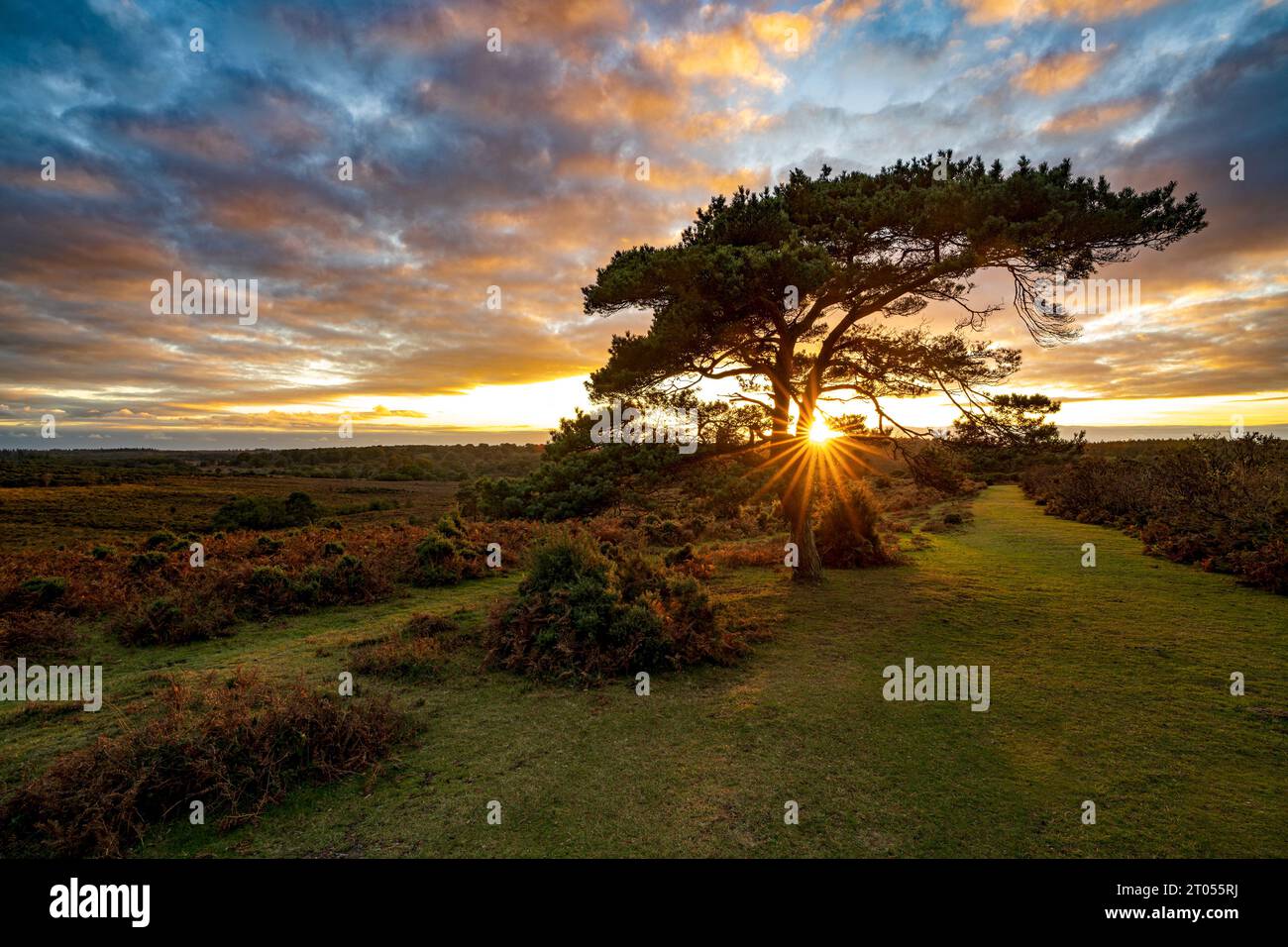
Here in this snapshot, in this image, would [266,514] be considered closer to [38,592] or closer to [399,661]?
[38,592]

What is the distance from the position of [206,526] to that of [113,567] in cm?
2518

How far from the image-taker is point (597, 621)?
9.70 metres

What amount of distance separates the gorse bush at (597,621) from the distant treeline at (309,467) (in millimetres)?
40539

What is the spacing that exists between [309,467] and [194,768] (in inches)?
4494

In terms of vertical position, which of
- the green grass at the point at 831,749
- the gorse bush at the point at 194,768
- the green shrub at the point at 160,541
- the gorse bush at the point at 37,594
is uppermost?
the green shrub at the point at 160,541

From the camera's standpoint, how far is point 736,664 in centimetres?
957

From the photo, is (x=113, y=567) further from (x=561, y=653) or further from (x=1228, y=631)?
(x=1228, y=631)

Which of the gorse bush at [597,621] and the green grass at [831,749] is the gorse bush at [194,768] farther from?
the gorse bush at [597,621]

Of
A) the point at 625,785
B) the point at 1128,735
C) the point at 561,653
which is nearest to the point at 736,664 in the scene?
the point at 561,653

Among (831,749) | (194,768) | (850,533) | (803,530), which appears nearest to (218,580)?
(194,768)

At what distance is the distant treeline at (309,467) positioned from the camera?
7119cm

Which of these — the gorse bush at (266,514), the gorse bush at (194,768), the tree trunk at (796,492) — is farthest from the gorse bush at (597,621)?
the gorse bush at (266,514)

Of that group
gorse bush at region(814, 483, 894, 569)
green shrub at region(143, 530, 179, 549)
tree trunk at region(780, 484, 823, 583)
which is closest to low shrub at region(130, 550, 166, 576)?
green shrub at region(143, 530, 179, 549)

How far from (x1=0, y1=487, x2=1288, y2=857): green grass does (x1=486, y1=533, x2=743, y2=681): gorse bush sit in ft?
1.74
